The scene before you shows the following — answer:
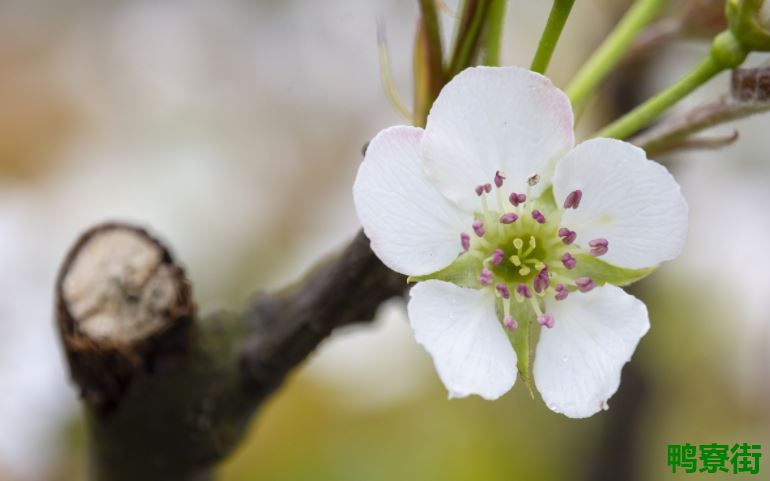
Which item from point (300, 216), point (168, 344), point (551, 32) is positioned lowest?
point (300, 216)

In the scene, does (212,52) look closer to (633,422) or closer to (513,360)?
(633,422)

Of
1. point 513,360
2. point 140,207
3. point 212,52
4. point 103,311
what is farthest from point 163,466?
point 212,52

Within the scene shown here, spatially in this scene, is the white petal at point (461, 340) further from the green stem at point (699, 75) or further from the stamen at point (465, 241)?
the green stem at point (699, 75)

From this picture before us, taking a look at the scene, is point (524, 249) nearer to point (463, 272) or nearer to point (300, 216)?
point (463, 272)

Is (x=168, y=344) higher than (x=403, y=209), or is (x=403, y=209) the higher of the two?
(x=403, y=209)

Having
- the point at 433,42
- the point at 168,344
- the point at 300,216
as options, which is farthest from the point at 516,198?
the point at 300,216

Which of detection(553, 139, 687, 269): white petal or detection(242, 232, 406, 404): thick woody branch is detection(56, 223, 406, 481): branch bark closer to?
detection(242, 232, 406, 404): thick woody branch

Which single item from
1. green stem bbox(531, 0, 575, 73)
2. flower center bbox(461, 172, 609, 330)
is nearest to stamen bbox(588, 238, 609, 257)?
flower center bbox(461, 172, 609, 330)

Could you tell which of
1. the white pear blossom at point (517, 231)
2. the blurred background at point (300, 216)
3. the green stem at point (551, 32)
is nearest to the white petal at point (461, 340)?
the white pear blossom at point (517, 231)
